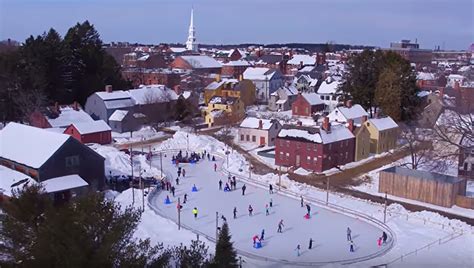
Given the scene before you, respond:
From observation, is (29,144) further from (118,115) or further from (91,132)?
(118,115)

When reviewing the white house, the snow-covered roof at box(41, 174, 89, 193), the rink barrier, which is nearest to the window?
the snow-covered roof at box(41, 174, 89, 193)

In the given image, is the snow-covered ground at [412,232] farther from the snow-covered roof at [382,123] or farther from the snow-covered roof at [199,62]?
the snow-covered roof at [199,62]

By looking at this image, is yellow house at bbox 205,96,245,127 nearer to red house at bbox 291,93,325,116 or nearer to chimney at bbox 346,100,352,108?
red house at bbox 291,93,325,116

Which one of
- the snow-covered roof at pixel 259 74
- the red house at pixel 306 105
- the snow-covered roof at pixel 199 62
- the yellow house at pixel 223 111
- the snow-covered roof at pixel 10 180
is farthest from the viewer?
the snow-covered roof at pixel 199 62

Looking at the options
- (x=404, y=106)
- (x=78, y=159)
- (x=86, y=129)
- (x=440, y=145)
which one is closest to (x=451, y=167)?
(x=440, y=145)

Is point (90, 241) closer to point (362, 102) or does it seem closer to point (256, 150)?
point (256, 150)

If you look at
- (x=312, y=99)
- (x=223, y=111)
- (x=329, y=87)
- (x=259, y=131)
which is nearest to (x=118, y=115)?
(x=223, y=111)

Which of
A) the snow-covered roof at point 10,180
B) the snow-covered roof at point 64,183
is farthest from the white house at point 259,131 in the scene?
the snow-covered roof at point 10,180
